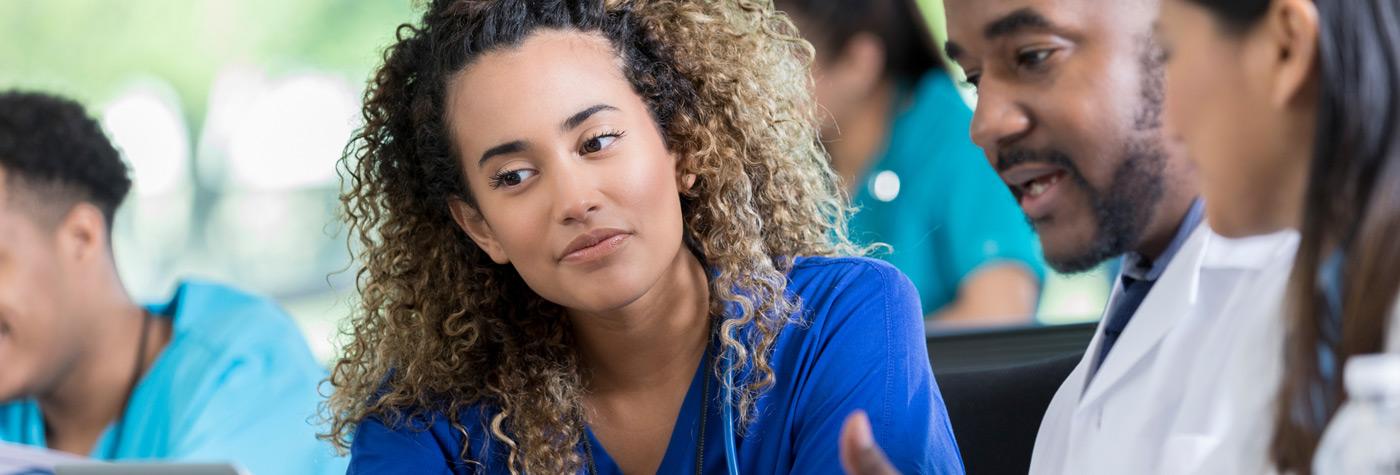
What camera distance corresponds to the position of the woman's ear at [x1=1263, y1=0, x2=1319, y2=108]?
0.89 meters

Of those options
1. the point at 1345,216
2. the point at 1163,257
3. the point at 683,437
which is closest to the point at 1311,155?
the point at 1345,216

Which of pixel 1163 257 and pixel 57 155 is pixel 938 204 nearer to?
pixel 1163 257

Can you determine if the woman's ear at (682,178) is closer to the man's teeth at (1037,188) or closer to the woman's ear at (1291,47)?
the man's teeth at (1037,188)

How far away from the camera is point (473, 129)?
163 cm

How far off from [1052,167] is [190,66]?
348 centimetres

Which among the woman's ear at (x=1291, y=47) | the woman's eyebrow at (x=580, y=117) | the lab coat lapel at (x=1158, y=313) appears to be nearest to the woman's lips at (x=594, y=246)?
the woman's eyebrow at (x=580, y=117)

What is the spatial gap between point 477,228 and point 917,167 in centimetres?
142

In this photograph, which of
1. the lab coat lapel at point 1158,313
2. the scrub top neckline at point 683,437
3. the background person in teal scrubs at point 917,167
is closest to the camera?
the lab coat lapel at point 1158,313

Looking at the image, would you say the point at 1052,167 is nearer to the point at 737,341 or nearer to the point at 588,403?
the point at 737,341

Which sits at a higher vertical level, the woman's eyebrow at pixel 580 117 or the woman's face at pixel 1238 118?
the woman's eyebrow at pixel 580 117

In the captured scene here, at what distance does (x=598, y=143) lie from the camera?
63.4 inches

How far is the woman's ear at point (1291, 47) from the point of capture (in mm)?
889

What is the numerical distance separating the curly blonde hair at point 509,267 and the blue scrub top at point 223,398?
41 cm

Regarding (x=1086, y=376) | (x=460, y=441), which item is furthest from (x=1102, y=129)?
(x=460, y=441)
